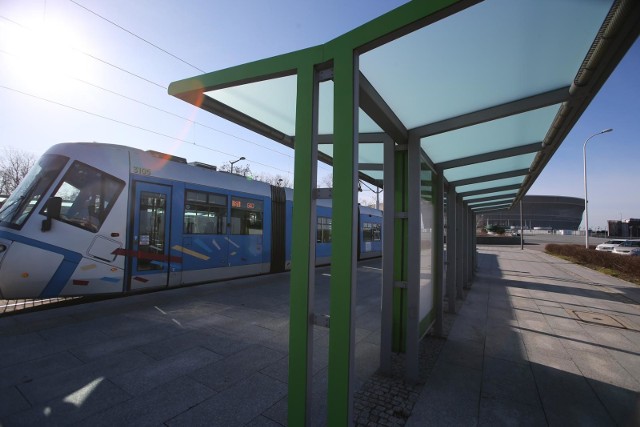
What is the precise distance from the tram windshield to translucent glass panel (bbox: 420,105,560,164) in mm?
6765

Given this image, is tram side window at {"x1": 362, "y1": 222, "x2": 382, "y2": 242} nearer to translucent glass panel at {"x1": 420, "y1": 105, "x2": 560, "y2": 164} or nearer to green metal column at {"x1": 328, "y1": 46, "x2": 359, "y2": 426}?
translucent glass panel at {"x1": 420, "y1": 105, "x2": 560, "y2": 164}

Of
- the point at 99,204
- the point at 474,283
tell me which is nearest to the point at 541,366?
the point at 474,283

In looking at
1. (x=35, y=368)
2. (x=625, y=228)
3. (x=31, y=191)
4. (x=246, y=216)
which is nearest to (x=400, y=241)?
(x=35, y=368)

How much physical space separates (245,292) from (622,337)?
7.67 metres

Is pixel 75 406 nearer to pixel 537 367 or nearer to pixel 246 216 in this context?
pixel 537 367

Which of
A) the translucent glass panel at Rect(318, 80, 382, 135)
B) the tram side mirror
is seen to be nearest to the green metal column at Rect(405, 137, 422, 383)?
the translucent glass panel at Rect(318, 80, 382, 135)

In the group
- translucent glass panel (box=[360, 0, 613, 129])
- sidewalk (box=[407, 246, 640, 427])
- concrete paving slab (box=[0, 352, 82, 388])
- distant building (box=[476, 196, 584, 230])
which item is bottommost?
sidewalk (box=[407, 246, 640, 427])

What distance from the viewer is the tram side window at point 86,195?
5.77m

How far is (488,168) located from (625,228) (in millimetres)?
83732

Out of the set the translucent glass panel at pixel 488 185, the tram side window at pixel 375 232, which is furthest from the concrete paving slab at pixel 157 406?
the tram side window at pixel 375 232

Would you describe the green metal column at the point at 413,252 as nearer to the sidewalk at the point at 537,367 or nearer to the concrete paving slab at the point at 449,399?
the concrete paving slab at the point at 449,399

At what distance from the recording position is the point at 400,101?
319 cm

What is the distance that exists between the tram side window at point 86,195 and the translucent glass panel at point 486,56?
19.6 ft

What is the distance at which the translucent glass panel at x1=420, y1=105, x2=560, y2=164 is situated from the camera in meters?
3.84
